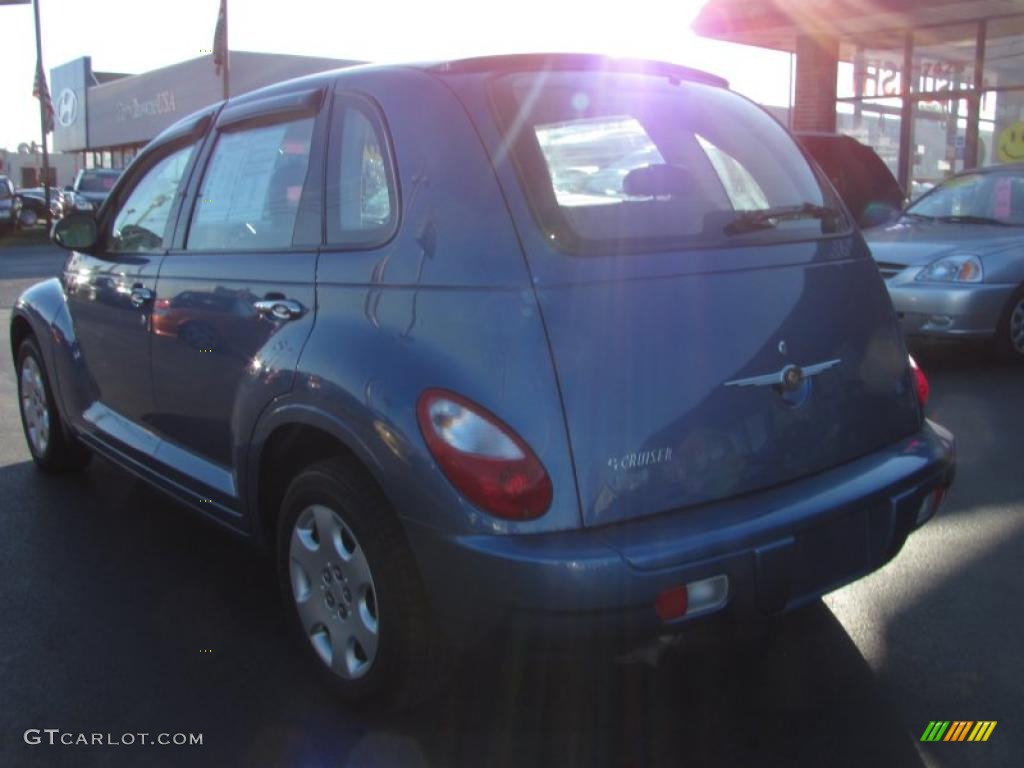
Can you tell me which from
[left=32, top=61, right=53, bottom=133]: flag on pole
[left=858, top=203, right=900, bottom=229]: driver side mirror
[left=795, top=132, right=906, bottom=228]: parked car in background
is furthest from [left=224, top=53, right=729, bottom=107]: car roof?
[left=32, top=61, right=53, bottom=133]: flag on pole

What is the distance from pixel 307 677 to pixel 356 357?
1113mm

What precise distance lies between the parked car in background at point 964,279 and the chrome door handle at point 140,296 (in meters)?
5.28

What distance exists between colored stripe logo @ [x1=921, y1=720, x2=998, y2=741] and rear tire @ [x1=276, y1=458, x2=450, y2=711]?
132 centimetres

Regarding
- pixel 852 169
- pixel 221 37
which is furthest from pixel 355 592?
pixel 221 37

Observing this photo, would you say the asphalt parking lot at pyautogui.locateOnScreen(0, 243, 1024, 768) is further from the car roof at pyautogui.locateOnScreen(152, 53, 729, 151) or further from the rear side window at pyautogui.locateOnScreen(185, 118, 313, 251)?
the car roof at pyautogui.locateOnScreen(152, 53, 729, 151)

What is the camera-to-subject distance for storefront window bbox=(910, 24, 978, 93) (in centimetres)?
1456

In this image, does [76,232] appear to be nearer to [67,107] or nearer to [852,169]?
[852,169]

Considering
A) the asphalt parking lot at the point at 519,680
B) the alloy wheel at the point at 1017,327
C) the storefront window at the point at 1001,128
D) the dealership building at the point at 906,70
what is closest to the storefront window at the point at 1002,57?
the dealership building at the point at 906,70

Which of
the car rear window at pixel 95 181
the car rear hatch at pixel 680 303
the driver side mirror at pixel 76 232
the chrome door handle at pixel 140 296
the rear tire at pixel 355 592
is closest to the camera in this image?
the car rear hatch at pixel 680 303

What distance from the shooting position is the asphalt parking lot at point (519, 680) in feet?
8.84

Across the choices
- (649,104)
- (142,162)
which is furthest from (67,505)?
(649,104)

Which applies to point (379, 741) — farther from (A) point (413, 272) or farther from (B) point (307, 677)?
(A) point (413, 272)

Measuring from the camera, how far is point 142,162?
4258 millimetres

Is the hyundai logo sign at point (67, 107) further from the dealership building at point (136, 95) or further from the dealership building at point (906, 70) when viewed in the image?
the dealership building at point (906, 70)
